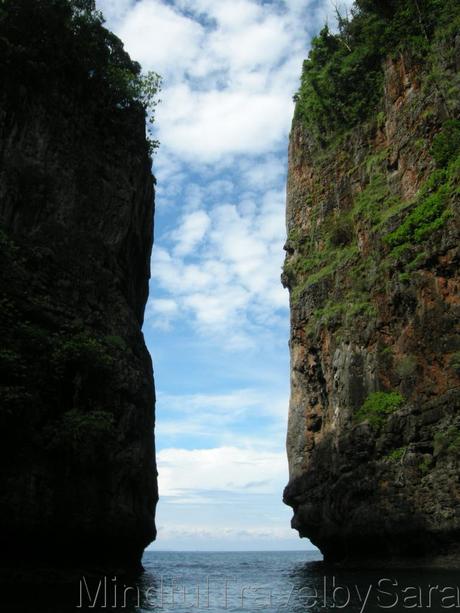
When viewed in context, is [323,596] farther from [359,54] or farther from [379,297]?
[359,54]

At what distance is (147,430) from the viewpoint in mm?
24984

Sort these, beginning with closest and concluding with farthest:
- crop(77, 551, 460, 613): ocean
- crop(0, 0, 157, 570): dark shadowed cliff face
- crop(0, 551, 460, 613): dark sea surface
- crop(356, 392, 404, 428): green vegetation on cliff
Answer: crop(0, 551, 460, 613): dark sea surface, crop(77, 551, 460, 613): ocean, crop(0, 0, 157, 570): dark shadowed cliff face, crop(356, 392, 404, 428): green vegetation on cliff

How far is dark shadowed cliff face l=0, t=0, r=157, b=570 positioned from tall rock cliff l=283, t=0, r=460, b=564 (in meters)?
9.57

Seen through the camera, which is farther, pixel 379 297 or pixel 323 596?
pixel 379 297

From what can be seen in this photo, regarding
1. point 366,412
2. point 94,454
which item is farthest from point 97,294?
point 366,412

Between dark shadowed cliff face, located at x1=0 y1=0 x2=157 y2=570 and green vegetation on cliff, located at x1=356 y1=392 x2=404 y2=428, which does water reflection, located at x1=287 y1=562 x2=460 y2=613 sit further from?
dark shadowed cliff face, located at x1=0 y1=0 x2=157 y2=570

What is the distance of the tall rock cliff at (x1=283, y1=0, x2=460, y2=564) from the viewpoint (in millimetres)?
23953

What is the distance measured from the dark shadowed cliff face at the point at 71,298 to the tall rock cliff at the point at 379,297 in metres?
9.57

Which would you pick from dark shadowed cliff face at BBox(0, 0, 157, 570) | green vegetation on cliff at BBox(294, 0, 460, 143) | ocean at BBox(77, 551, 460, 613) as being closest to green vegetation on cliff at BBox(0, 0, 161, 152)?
dark shadowed cliff face at BBox(0, 0, 157, 570)

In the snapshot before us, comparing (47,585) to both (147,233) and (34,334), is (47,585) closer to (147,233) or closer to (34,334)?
(34,334)

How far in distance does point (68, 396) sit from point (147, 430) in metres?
5.40

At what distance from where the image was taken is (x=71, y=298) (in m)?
23.0

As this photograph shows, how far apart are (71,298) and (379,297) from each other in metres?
14.9

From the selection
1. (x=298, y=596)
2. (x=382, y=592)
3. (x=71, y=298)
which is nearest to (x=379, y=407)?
(x=298, y=596)
